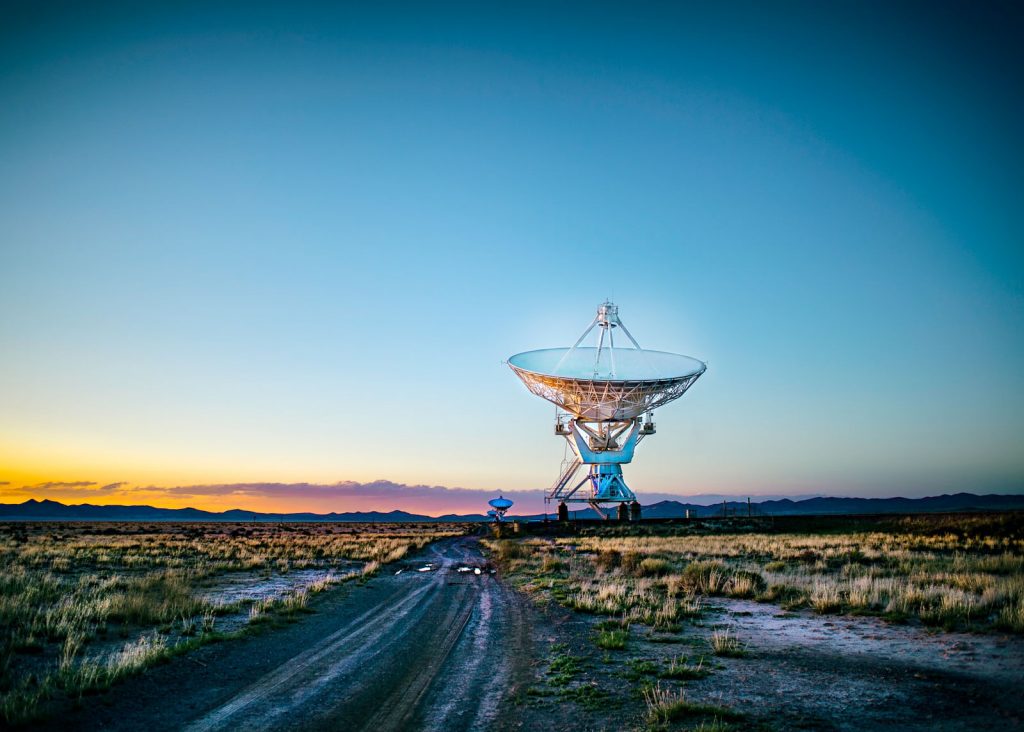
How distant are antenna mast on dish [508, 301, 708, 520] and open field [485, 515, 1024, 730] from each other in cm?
2459

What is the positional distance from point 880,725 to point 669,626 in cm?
525

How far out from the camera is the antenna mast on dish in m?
43.8

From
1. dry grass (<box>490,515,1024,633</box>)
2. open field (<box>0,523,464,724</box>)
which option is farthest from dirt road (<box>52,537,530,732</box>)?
dry grass (<box>490,515,1024,633</box>)

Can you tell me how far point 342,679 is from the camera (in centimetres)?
810

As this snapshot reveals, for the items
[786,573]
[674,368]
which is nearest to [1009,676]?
[786,573]

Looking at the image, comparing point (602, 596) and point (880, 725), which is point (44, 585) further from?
point (880, 725)

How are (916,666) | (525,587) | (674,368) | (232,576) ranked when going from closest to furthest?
1. (916,666)
2. (525,587)
3. (232,576)
4. (674,368)

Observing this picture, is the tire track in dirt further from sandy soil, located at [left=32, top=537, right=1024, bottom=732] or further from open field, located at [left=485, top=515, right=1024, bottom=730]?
open field, located at [left=485, top=515, right=1024, bottom=730]

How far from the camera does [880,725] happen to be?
611 cm

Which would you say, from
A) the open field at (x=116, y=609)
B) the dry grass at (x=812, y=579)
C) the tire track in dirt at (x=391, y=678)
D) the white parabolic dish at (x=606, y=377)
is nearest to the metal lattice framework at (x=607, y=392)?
the white parabolic dish at (x=606, y=377)

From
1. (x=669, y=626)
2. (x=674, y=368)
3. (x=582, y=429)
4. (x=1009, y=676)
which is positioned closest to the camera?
(x=1009, y=676)

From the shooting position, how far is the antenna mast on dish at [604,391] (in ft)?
144

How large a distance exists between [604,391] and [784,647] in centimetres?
3490

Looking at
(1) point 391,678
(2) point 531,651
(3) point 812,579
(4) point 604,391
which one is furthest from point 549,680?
(4) point 604,391
